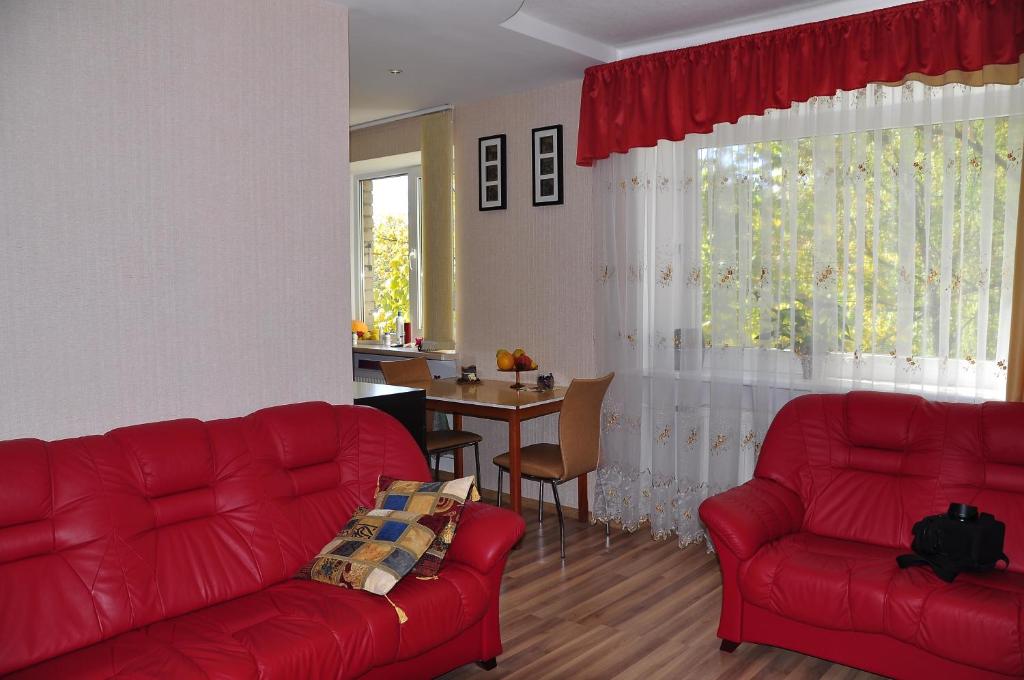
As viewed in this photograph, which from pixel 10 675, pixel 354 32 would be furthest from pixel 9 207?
pixel 354 32

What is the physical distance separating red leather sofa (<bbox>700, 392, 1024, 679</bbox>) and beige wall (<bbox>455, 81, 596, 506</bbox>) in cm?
170

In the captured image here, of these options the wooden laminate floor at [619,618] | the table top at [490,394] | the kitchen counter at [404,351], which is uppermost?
the kitchen counter at [404,351]

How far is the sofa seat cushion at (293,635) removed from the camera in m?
2.15

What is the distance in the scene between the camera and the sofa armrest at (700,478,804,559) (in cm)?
304

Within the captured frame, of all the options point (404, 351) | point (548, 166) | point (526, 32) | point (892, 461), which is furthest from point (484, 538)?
point (404, 351)

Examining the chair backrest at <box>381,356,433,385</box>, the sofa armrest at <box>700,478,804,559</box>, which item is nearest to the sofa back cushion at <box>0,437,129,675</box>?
the sofa armrest at <box>700,478,804,559</box>

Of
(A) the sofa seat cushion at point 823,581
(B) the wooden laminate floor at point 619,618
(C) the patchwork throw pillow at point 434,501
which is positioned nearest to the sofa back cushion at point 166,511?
(C) the patchwork throw pillow at point 434,501

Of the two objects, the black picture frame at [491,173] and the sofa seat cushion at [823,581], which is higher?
the black picture frame at [491,173]

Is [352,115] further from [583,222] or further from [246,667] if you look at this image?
[246,667]

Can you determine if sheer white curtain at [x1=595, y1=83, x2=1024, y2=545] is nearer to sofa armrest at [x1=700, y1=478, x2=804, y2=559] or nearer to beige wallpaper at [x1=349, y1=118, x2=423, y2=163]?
sofa armrest at [x1=700, y1=478, x2=804, y2=559]

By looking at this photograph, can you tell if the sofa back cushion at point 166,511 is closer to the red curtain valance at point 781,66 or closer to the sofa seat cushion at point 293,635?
the sofa seat cushion at point 293,635

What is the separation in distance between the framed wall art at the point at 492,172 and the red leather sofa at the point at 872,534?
8.10ft

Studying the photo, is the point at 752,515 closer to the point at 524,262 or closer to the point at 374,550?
the point at 374,550

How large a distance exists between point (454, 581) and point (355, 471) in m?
0.65
